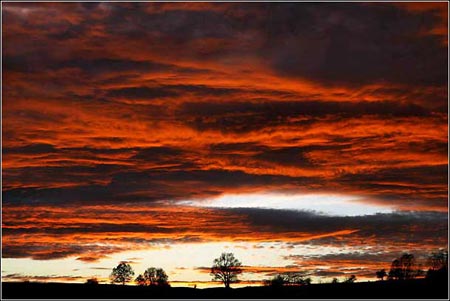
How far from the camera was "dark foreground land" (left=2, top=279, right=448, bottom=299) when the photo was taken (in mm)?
63531

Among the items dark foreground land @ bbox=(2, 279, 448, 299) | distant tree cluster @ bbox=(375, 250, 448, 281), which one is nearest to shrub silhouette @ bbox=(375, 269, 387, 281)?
distant tree cluster @ bbox=(375, 250, 448, 281)

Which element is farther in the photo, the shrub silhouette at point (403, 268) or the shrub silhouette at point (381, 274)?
the shrub silhouette at point (403, 268)

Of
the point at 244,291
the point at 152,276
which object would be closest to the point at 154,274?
the point at 152,276

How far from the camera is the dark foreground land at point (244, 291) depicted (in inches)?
2501

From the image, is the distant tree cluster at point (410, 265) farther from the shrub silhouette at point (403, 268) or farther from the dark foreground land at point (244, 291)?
the dark foreground land at point (244, 291)

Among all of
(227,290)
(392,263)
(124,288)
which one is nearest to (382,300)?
(227,290)

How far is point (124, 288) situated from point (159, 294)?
13.4 ft

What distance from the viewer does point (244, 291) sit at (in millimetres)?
68250

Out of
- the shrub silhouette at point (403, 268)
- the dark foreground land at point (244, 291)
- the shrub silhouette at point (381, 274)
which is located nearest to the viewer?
the dark foreground land at point (244, 291)

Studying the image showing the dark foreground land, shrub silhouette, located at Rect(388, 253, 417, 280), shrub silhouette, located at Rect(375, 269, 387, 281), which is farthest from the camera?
shrub silhouette, located at Rect(388, 253, 417, 280)

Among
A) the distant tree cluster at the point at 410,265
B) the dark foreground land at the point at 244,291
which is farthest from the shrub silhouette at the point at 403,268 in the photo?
Answer: the dark foreground land at the point at 244,291

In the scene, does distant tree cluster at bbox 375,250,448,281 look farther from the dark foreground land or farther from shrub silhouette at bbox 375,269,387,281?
the dark foreground land

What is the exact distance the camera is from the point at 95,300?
6350cm

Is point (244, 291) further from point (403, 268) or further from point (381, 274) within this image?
point (403, 268)
